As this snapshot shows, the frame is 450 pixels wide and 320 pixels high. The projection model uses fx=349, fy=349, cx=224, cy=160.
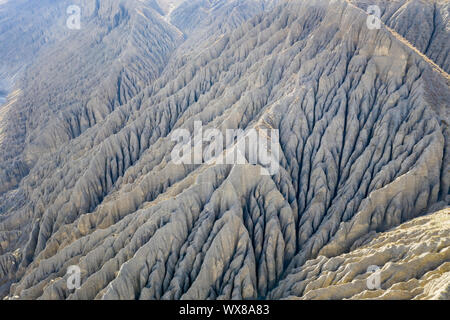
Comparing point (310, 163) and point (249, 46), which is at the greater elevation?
point (249, 46)

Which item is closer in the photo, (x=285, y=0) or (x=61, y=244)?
(x=61, y=244)

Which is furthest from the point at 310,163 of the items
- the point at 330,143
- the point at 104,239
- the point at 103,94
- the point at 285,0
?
the point at 103,94

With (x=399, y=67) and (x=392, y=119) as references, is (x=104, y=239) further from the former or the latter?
(x=399, y=67)

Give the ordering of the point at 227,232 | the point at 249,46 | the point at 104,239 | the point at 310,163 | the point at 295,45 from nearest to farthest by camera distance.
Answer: the point at 227,232
the point at 104,239
the point at 310,163
the point at 295,45
the point at 249,46

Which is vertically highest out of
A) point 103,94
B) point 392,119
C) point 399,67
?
point 103,94

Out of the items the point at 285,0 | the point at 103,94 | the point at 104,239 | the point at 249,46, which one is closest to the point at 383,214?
the point at 104,239

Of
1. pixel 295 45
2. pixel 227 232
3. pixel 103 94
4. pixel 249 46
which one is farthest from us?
pixel 103 94

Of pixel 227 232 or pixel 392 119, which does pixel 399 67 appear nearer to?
pixel 392 119
